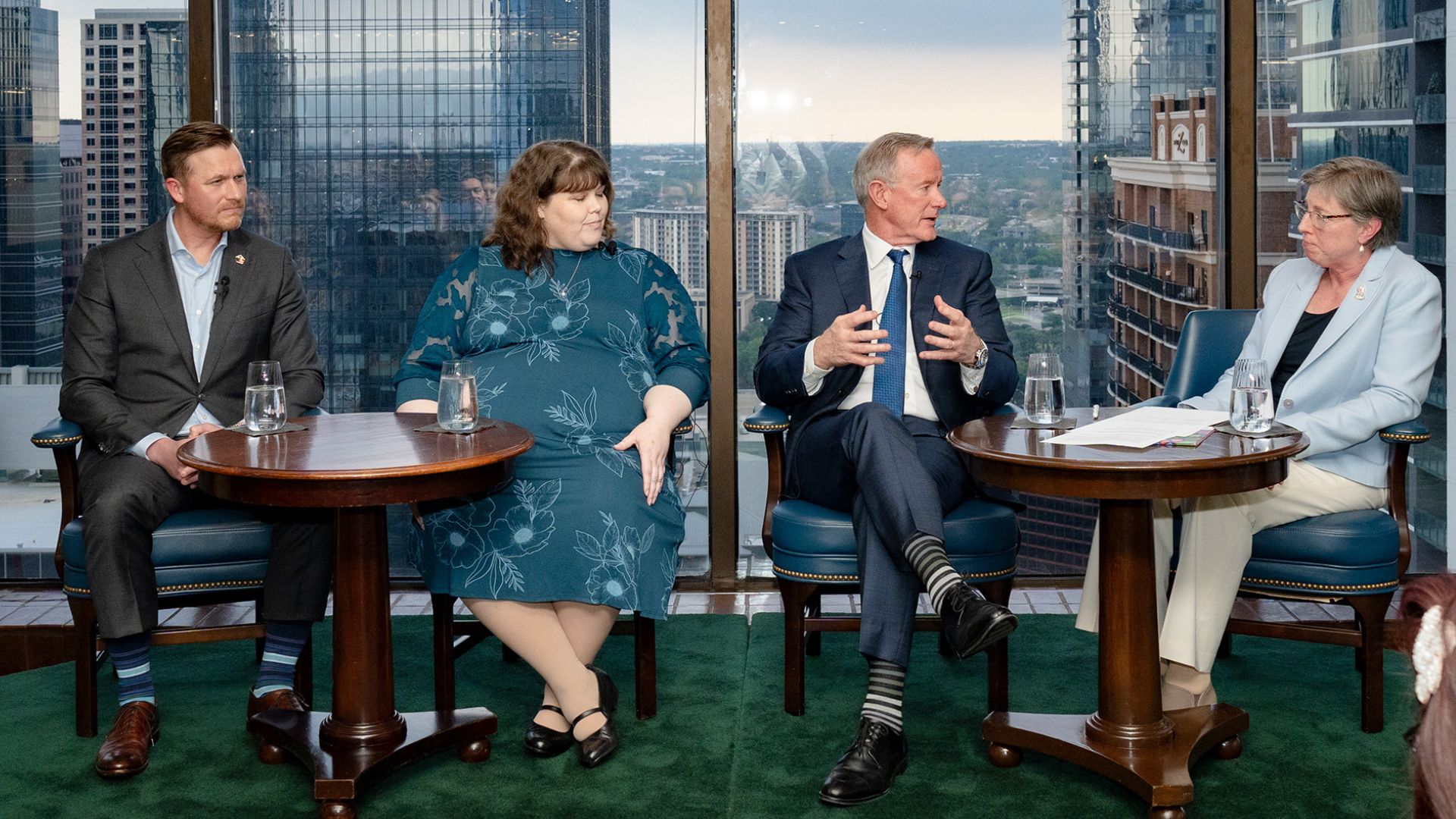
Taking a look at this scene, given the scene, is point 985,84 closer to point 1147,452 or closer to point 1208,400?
point 1208,400

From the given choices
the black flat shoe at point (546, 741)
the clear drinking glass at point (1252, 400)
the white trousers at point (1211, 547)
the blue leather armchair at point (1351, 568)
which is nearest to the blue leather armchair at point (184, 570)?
the black flat shoe at point (546, 741)

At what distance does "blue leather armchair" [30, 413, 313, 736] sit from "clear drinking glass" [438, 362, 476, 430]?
0.63 metres

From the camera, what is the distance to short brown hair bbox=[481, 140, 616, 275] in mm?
3361

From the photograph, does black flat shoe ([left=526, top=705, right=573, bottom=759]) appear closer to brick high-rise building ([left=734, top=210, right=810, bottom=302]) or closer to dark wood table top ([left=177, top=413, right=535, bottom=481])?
dark wood table top ([left=177, top=413, right=535, bottom=481])

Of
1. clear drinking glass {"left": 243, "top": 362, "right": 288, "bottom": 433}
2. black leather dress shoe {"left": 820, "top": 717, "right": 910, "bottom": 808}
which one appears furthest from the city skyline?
black leather dress shoe {"left": 820, "top": 717, "right": 910, "bottom": 808}

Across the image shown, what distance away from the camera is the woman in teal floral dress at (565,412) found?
10.3ft

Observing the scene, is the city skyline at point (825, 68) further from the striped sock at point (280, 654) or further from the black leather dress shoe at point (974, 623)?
the black leather dress shoe at point (974, 623)

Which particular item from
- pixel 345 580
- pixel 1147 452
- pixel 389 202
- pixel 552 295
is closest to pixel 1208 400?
pixel 1147 452

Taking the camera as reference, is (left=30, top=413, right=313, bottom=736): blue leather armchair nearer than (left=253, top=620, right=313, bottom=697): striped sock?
Yes

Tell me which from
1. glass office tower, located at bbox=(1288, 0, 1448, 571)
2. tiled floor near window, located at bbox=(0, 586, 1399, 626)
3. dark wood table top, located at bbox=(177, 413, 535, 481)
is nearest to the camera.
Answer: dark wood table top, located at bbox=(177, 413, 535, 481)

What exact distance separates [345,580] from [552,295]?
91cm

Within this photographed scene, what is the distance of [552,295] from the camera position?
3414mm

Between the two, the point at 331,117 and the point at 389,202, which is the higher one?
the point at 331,117

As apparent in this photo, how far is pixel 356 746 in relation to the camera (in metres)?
2.91
